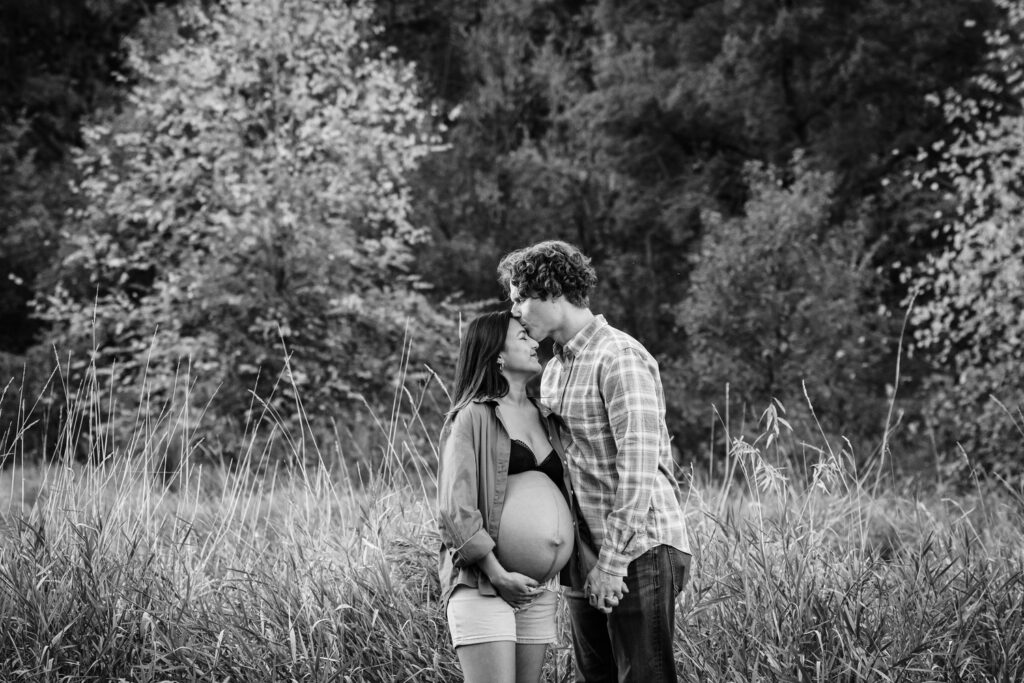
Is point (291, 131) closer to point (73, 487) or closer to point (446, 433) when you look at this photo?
point (73, 487)

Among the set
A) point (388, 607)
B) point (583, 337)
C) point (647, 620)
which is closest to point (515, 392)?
point (583, 337)

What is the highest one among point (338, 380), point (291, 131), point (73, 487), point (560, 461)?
point (291, 131)

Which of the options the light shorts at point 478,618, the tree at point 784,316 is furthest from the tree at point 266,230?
the light shorts at point 478,618

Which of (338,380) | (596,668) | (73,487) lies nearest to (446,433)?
(596,668)

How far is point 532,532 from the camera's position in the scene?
2904mm

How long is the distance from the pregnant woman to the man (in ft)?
0.31

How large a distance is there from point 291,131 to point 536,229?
295 inches

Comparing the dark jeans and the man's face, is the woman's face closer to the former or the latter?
the man's face

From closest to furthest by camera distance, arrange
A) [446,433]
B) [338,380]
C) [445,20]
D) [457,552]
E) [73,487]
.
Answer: [457,552] < [446,433] < [73,487] < [338,380] < [445,20]

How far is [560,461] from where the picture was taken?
121 inches

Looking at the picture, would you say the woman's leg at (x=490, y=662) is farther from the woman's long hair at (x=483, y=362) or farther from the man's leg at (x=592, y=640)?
the woman's long hair at (x=483, y=362)

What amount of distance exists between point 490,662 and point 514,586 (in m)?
0.20

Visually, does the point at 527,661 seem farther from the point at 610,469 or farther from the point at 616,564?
the point at 610,469

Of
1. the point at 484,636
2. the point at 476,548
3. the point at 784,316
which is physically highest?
the point at 476,548
